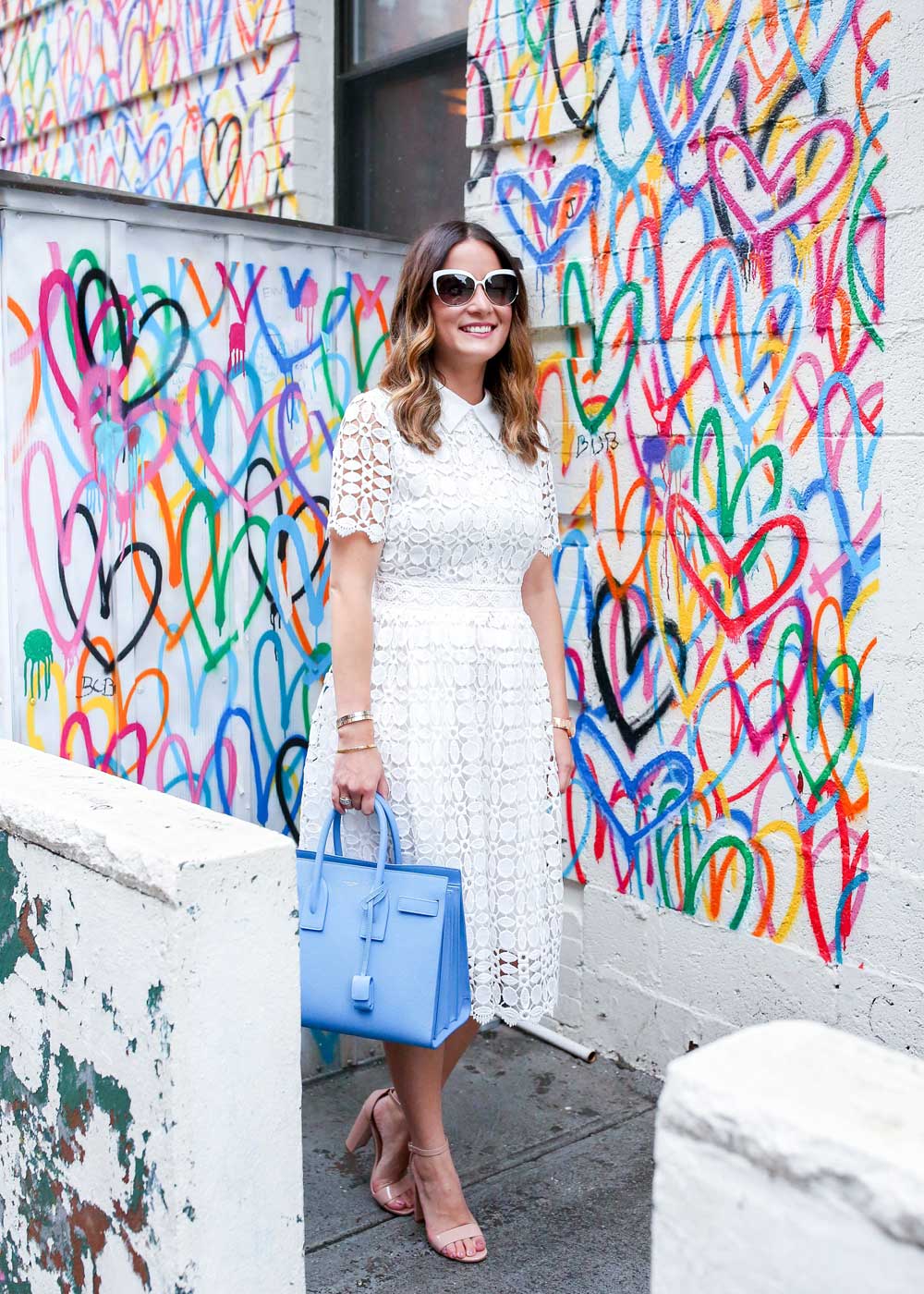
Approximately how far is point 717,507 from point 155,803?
5.74 feet

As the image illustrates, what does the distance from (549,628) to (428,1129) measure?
1156mm

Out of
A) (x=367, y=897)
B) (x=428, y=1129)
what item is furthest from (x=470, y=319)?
(x=428, y=1129)

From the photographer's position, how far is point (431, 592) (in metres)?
2.88

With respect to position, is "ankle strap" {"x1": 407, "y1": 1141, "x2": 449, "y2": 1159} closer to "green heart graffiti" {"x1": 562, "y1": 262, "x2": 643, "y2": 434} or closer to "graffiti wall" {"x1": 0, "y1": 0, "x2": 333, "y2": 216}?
"green heart graffiti" {"x1": 562, "y1": 262, "x2": 643, "y2": 434}

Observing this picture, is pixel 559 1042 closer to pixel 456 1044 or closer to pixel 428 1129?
pixel 456 1044

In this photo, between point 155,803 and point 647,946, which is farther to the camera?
point 647,946

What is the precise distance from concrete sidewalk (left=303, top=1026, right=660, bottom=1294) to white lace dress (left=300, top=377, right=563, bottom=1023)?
46 cm

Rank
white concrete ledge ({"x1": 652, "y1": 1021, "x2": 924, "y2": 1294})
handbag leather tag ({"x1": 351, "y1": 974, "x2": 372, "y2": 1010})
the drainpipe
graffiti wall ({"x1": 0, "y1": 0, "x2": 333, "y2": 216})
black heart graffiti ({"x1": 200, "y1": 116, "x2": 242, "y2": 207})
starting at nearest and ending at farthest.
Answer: white concrete ledge ({"x1": 652, "y1": 1021, "x2": 924, "y2": 1294})
handbag leather tag ({"x1": 351, "y1": 974, "x2": 372, "y2": 1010})
the drainpipe
graffiti wall ({"x1": 0, "y1": 0, "x2": 333, "y2": 216})
black heart graffiti ({"x1": 200, "y1": 116, "x2": 242, "y2": 207})

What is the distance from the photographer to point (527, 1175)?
10.4ft

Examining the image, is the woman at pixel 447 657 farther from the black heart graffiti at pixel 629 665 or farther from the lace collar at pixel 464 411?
the black heart graffiti at pixel 629 665

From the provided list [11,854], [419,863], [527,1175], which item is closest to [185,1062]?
[11,854]

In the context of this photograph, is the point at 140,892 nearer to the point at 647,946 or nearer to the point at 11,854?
the point at 11,854

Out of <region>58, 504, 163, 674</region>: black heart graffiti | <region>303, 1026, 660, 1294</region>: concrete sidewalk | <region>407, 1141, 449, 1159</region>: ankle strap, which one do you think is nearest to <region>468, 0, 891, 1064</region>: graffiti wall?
<region>303, 1026, 660, 1294</region>: concrete sidewalk

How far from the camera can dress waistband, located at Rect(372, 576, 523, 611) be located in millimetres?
2877
